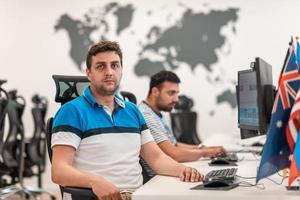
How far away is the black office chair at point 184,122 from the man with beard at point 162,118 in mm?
1632

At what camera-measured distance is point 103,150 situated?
1.99m

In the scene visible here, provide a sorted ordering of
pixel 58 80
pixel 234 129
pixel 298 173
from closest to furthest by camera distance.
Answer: pixel 298 173 → pixel 58 80 → pixel 234 129

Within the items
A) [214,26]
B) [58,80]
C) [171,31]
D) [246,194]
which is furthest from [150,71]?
[246,194]

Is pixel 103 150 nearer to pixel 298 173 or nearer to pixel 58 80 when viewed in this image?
pixel 58 80

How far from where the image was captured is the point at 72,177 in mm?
1832

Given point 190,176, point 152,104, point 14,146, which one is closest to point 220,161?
point 190,176

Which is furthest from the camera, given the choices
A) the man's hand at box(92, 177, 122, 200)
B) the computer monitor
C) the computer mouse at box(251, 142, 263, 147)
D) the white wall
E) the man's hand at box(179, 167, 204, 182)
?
the white wall

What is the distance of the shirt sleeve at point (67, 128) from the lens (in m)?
1.92

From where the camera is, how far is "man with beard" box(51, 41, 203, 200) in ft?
6.21

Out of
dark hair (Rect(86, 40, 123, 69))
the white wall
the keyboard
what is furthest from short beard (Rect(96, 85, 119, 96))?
the white wall

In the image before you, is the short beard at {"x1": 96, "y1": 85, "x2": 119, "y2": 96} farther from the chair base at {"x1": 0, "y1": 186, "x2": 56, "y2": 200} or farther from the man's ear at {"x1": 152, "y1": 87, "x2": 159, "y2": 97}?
the chair base at {"x1": 0, "y1": 186, "x2": 56, "y2": 200}

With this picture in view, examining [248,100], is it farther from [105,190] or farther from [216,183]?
[105,190]

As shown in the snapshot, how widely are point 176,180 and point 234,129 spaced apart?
3.45 meters

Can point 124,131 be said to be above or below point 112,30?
below
